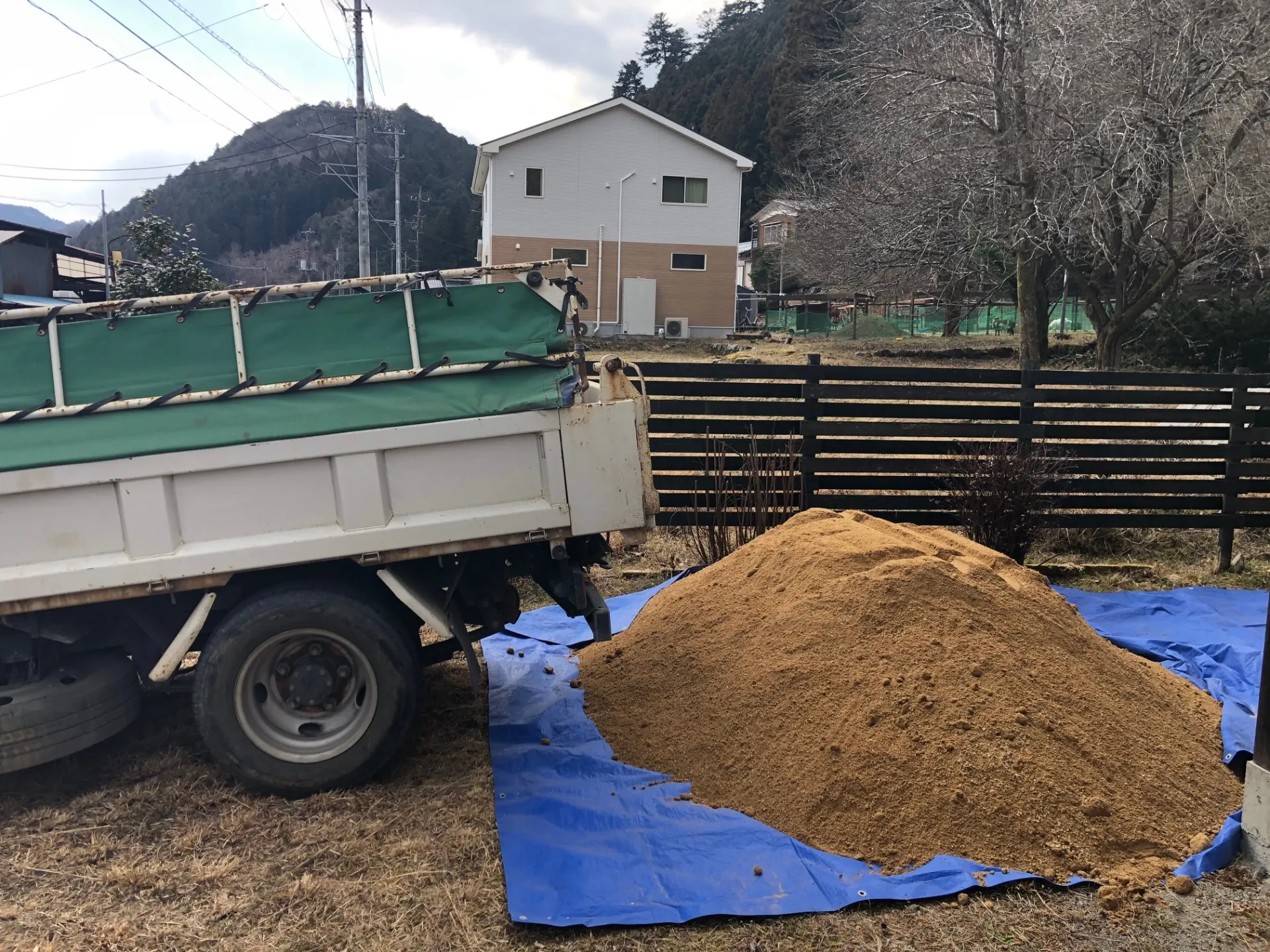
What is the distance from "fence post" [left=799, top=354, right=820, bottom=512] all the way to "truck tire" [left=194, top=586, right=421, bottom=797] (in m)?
4.51

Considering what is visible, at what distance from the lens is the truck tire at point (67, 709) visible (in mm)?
3793

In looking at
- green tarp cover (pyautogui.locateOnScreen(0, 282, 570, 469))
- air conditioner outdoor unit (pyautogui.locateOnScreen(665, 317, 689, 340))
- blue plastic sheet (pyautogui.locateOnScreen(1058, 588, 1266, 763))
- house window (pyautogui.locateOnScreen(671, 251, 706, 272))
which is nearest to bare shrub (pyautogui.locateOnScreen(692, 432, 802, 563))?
blue plastic sheet (pyautogui.locateOnScreen(1058, 588, 1266, 763))

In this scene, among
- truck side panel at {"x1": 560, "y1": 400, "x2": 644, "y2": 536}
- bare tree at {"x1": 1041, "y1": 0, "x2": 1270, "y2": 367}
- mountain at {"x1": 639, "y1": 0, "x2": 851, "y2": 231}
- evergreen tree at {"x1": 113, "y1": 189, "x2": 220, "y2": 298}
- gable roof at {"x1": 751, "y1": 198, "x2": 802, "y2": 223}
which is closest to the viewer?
truck side panel at {"x1": 560, "y1": 400, "x2": 644, "y2": 536}

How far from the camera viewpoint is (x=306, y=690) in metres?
4.00

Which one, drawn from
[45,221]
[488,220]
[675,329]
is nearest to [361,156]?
[488,220]

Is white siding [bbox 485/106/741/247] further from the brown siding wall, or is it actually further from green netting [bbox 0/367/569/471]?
green netting [bbox 0/367/569/471]

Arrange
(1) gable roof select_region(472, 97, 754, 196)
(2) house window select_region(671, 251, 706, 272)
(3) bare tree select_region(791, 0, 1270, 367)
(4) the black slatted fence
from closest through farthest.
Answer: (4) the black slatted fence < (3) bare tree select_region(791, 0, 1270, 367) < (1) gable roof select_region(472, 97, 754, 196) < (2) house window select_region(671, 251, 706, 272)

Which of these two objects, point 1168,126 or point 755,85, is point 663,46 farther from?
point 1168,126

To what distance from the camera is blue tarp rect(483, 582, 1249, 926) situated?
10.3 ft

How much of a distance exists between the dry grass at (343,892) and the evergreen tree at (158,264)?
574 inches

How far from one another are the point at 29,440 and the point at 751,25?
277 feet

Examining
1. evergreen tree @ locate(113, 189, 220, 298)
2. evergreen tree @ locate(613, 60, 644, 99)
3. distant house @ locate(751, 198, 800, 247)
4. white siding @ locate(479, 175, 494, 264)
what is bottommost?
evergreen tree @ locate(113, 189, 220, 298)

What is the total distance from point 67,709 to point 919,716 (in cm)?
368

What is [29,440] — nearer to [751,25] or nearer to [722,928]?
[722,928]
